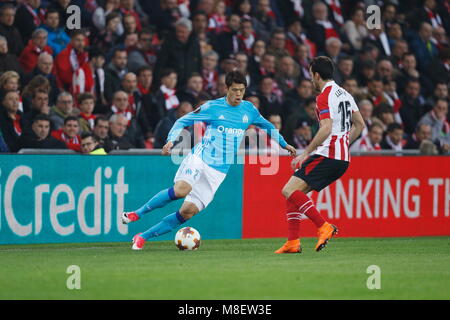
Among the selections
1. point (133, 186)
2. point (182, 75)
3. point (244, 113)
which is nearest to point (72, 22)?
point (182, 75)

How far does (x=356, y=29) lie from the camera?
19.7m

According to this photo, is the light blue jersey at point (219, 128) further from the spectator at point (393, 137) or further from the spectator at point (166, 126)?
the spectator at point (393, 137)

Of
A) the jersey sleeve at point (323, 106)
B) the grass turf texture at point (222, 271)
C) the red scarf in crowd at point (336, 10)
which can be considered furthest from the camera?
the red scarf in crowd at point (336, 10)

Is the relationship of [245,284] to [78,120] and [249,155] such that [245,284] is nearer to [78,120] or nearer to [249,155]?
[249,155]

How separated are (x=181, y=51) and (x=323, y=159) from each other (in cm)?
602

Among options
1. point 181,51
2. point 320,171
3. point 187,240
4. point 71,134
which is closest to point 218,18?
point 181,51

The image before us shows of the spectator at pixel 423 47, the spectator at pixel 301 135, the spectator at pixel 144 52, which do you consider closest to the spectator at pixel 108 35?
the spectator at pixel 144 52

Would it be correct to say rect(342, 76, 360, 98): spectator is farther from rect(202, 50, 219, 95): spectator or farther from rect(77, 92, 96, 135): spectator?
rect(77, 92, 96, 135): spectator

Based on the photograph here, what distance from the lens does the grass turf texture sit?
7910 millimetres

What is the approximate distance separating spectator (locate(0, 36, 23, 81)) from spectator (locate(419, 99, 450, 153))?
25.1ft

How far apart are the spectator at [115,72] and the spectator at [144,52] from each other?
51 cm

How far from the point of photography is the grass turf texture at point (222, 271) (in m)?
7.91

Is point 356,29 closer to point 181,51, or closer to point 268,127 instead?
point 181,51
